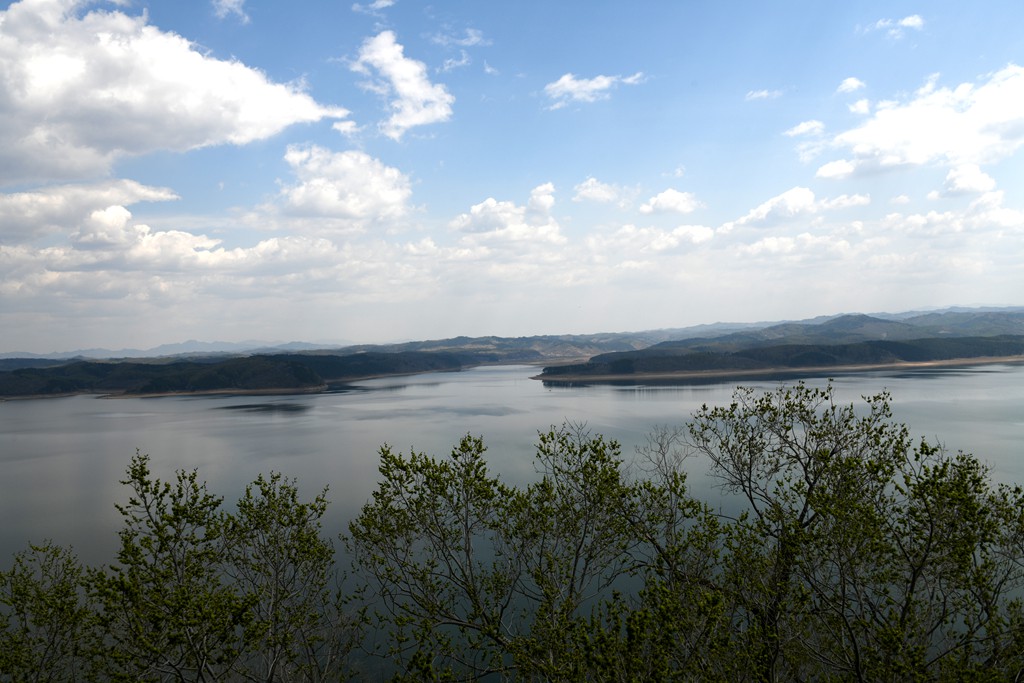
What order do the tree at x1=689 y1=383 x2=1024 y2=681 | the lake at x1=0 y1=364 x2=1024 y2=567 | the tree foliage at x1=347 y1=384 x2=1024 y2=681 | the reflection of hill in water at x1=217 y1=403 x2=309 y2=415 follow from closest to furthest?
the tree foliage at x1=347 y1=384 x2=1024 y2=681 < the tree at x1=689 y1=383 x2=1024 y2=681 < the lake at x1=0 y1=364 x2=1024 y2=567 < the reflection of hill in water at x1=217 y1=403 x2=309 y2=415

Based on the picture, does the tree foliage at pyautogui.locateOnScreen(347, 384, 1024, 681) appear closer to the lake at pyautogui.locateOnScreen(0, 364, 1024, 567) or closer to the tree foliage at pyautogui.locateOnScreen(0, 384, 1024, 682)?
the tree foliage at pyautogui.locateOnScreen(0, 384, 1024, 682)

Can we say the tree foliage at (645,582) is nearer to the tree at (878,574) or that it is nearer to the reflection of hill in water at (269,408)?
the tree at (878,574)

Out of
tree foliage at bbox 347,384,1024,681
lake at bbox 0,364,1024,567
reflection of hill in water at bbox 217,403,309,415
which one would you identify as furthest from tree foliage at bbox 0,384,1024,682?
reflection of hill in water at bbox 217,403,309,415

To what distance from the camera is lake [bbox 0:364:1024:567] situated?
57.1 metres

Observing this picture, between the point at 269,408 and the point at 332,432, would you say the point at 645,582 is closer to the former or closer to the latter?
the point at 332,432

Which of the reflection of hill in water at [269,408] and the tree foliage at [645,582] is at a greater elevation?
the tree foliage at [645,582]

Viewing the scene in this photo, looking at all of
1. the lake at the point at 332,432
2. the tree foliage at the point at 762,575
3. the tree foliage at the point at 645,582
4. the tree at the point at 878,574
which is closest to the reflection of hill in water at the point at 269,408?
the lake at the point at 332,432

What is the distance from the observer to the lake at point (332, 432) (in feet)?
187

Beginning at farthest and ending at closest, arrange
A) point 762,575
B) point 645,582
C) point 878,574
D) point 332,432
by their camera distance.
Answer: point 332,432, point 645,582, point 762,575, point 878,574

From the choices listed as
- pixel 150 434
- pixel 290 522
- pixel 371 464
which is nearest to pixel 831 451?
pixel 290 522

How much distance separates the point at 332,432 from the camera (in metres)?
104

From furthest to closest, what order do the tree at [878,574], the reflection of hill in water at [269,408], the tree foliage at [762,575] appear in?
the reflection of hill in water at [269,408]
the tree at [878,574]
the tree foliage at [762,575]

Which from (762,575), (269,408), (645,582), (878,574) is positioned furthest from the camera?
(269,408)

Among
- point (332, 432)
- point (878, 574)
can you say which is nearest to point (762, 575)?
point (878, 574)
